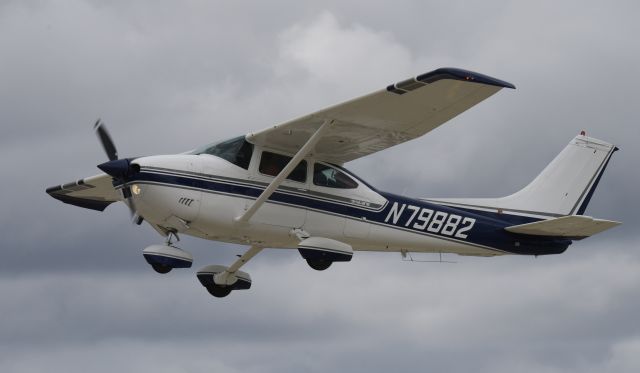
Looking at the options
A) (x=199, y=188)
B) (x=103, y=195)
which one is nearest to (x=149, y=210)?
(x=199, y=188)

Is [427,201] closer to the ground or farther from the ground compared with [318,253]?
farther from the ground

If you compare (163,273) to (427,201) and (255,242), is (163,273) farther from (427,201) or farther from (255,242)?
(427,201)

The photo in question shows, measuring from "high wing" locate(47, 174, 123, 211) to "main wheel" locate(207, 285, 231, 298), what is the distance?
2324 mm

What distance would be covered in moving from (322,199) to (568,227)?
435cm

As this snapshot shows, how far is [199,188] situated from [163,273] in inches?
57.5

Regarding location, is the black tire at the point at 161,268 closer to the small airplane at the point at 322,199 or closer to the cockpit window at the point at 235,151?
the small airplane at the point at 322,199

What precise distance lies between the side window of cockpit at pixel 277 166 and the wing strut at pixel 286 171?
0.48 m

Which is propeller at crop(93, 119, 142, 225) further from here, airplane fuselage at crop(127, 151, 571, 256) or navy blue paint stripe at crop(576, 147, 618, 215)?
Answer: navy blue paint stripe at crop(576, 147, 618, 215)

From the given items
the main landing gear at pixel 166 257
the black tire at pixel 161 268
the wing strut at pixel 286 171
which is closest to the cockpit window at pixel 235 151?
the wing strut at pixel 286 171

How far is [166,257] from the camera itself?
20.9m

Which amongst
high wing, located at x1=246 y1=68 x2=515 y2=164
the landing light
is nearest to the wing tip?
high wing, located at x1=246 y1=68 x2=515 y2=164

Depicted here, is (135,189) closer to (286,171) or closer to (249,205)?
(249,205)

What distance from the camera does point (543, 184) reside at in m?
25.1

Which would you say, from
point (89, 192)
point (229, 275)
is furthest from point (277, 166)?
point (89, 192)
